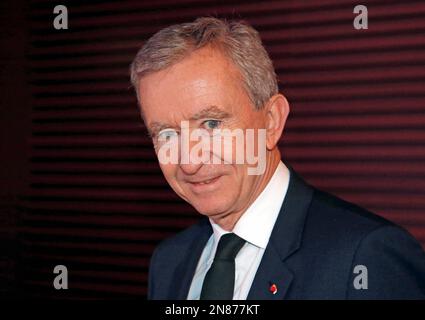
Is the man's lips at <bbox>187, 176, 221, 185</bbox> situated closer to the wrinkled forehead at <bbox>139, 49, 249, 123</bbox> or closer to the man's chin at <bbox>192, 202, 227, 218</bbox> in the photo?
the man's chin at <bbox>192, 202, 227, 218</bbox>

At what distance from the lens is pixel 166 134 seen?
1.43 meters

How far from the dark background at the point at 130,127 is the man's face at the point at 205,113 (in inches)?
33.7

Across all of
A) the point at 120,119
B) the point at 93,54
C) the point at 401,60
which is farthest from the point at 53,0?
the point at 401,60

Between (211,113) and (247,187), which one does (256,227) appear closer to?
(247,187)

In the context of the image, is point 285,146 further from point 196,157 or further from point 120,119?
point 196,157

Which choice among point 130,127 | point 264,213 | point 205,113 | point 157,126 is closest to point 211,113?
point 205,113

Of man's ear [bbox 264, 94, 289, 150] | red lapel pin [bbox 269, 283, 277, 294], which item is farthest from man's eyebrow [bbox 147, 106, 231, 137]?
red lapel pin [bbox 269, 283, 277, 294]

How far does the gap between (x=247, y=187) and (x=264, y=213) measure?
75 millimetres

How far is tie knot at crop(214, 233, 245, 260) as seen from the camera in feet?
4.91

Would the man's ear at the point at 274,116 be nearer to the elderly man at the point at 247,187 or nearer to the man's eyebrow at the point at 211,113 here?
the elderly man at the point at 247,187

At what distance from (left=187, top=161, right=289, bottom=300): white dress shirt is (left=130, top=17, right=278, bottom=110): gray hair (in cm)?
19

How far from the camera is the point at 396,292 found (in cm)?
131

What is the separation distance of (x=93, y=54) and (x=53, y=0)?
338 mm

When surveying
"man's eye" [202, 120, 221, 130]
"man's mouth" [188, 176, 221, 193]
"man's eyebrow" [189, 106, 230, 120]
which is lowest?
"man's mouth" [188, 176, 221, 193]
